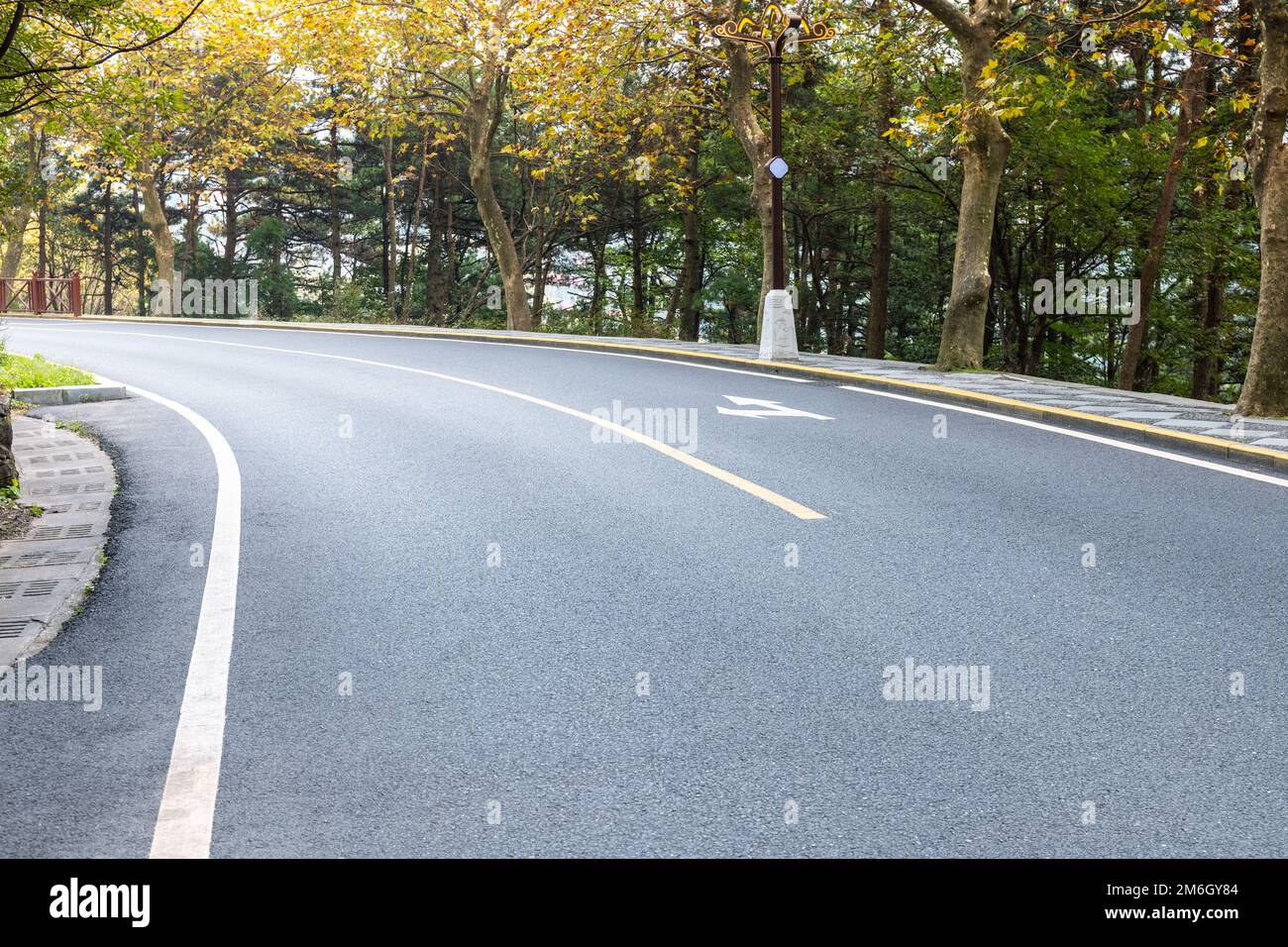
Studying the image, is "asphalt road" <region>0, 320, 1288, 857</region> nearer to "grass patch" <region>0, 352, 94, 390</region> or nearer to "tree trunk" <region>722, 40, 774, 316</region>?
"grass patch" <region>0, 352, 94, 390</region>

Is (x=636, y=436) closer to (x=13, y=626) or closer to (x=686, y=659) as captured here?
(x=686, y=659)

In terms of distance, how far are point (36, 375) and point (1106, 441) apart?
12.5 metres

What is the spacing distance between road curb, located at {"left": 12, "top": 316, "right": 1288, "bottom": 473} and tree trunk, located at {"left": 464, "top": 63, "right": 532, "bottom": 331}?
5.23 meters

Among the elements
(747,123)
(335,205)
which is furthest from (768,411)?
(335,205)

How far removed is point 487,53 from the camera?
2827cm

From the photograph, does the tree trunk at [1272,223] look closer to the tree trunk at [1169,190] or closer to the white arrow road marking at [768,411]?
the white arrow road marking at [768,411]

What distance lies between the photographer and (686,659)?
4.96m

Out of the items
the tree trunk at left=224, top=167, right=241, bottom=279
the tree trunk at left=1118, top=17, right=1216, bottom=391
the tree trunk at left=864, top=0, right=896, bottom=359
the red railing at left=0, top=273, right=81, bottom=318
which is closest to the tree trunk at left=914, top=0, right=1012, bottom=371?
the tree trunk at left=1118, top=17, right=1216, bottom=391

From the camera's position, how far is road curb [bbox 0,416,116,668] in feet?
18.0

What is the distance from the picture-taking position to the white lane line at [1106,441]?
9109 millimetres

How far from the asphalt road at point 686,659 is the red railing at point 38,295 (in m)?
30.6
